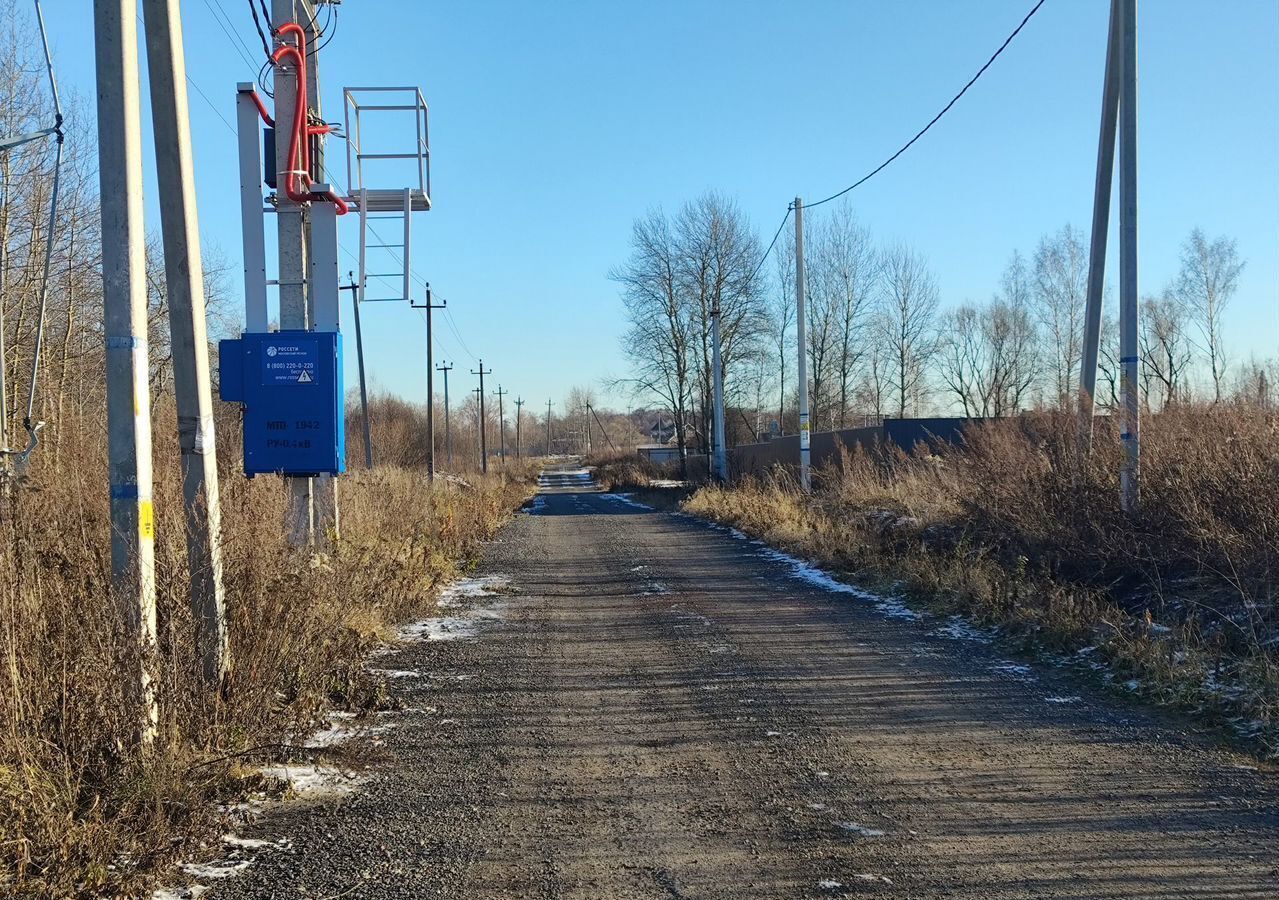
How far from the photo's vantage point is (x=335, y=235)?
885cm

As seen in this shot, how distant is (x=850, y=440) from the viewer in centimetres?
2925

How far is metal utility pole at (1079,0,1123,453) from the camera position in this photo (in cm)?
1041

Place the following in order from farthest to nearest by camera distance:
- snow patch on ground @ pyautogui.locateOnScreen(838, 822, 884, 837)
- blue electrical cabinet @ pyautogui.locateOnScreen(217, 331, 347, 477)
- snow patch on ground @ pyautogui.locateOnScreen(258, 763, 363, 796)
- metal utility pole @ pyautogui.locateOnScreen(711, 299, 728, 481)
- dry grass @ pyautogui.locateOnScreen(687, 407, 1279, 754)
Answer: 1. metal utility pole @ pyautogui.locateOnScreen(711, 299, 728, 481)
2. blue electrical cabinet @ pyautogui.locateOnScreen(217, 331, 347, 477)
3. dry grass @ pyautogui.locateOnScreen(687, 407, 1279, 754)
4. snow patch on ground @ pyautogui.locateOnScreen(258, 763, 363, 796)
5. snow patch on ground @ pyautogui.locateOnScreen(838, 822, 884, 837)

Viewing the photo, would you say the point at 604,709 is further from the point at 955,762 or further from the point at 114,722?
the point at 114,722

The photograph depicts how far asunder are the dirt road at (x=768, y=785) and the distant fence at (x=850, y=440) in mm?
17453

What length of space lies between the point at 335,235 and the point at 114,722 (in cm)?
595

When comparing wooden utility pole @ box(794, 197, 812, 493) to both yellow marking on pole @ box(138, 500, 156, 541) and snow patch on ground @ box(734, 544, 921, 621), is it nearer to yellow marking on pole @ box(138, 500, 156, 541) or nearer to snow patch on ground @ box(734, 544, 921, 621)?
snow patch on ground @ box(734, 544, 921, 621)

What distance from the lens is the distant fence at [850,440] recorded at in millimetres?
27031

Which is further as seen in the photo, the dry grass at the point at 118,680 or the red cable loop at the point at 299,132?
the red cable loop at the point at 299,132

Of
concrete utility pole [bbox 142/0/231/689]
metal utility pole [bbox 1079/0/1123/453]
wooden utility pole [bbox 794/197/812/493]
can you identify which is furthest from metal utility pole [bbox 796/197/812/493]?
concrete utility pole [bbox 142/0/231/689]

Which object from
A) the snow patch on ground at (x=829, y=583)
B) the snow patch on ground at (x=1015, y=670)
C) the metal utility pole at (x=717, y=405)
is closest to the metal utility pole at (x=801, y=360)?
the snow patch on ground at (x=829, y=583)

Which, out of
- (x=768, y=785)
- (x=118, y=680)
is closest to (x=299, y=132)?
(x=118, y=680)

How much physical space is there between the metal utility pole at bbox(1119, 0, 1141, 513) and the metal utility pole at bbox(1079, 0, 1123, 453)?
24cm

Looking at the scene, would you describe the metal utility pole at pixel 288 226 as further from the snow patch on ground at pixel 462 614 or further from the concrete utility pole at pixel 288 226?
the snow patch on ground at pixel 462 614
